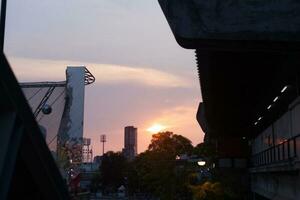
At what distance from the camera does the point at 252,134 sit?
6047 cm

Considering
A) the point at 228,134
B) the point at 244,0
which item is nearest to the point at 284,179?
the point at 244,0

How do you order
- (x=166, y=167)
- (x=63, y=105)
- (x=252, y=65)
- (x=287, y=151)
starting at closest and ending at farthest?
(x=252, y=65) → (x=287, y=151) → (x=63, y=105) → (x=166, y=167)

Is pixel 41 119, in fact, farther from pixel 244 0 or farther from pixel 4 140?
pixel 4 140

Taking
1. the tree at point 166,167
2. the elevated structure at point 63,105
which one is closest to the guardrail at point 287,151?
the elevated structure at point 63,105

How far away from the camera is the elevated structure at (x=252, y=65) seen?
14.9 metres

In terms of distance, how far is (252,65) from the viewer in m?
23.4

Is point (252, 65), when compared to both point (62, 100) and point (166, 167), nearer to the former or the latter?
point (62, 100)

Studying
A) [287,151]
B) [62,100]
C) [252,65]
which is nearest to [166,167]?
[62,100]

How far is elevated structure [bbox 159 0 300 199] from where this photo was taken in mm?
14875

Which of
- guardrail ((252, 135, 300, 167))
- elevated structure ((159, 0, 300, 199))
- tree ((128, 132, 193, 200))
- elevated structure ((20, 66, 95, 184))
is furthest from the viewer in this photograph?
tree ((128, 132, 193, 200))

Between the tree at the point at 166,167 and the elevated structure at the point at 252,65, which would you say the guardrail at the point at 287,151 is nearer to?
the elevated structure at the point at 252,65

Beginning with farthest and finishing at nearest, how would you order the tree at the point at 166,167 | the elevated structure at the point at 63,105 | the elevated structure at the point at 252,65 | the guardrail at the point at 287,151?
1. the tree at the point at 166,167
2. the elevated structure at the point at 63,105
3. the guardrail at the point at 287,151
4. the elevated structure at the point at 252,65

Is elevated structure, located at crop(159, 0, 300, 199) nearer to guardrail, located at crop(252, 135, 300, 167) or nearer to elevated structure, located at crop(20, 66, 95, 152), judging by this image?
guardrail, located at crop(252, 135, 300, 167)

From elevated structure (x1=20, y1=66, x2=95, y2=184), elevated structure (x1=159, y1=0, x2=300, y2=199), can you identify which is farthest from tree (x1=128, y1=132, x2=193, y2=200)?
elevated structure (x1=20, y1=66, x2=95, y2=184)
